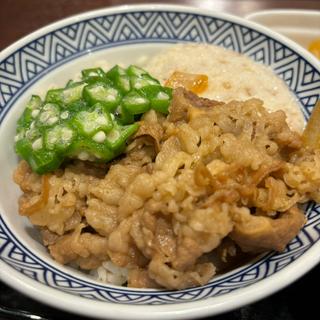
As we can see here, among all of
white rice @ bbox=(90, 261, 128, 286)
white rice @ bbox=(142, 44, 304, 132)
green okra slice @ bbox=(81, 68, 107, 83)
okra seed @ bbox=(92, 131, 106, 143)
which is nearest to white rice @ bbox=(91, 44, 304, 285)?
white rice @ bbox=(142, 44, 304, 132)

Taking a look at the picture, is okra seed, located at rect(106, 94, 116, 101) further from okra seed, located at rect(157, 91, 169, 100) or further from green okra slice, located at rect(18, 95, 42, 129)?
green okra slice, located at rect(18, 95, 42, 129)

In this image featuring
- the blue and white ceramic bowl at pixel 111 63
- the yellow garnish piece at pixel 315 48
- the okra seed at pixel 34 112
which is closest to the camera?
the blue and white ceramic bowl at pixel 111 63

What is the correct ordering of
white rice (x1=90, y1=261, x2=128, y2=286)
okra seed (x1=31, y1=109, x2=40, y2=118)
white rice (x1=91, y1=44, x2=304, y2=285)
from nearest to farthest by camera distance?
white rice (x1=90, y1=261, x2=128, y2=286), okra seed (x1=31, y1=109, x2=40, y2=118), white rice (x1=91, y1=44, x2=304, y2=285)

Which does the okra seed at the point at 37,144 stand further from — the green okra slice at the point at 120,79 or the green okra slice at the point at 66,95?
the green okra slice at the point at 120,79

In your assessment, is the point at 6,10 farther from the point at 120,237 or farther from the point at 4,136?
the point at 120,237

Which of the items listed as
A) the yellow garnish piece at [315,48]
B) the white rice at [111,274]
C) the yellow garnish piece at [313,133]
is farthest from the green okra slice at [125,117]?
the yellow garnish piece at [315,48]

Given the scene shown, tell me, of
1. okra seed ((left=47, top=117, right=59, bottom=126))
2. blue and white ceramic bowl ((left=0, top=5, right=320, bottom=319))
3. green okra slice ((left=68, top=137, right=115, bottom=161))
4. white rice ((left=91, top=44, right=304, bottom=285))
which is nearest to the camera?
blue and white ceramic bowl ((left=0, top=5, right=320, bottom=319))

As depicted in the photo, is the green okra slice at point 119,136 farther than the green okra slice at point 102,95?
No
